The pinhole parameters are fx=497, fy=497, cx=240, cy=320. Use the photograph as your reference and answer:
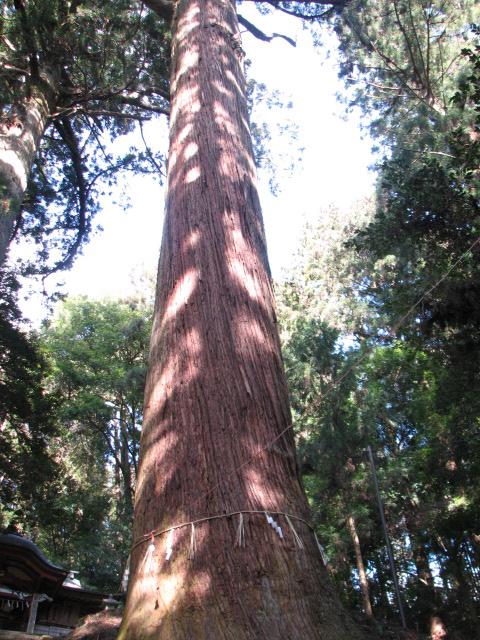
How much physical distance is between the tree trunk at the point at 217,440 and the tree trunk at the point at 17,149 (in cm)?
303

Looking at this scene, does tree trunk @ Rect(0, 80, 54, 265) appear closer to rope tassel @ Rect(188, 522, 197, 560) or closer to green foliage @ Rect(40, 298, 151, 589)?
rope tassel @ Rect(188, 522, 197, 560)

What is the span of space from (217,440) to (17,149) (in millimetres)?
5268

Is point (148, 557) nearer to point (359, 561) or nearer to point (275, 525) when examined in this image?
point (275, 525)

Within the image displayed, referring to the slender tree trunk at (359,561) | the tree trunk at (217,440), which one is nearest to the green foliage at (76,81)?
the tree trunk at (217,440)

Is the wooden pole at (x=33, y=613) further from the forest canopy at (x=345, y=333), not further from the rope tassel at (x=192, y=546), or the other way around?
the rope tassel at (x=192, y=546)

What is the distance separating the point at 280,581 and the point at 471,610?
1547cm

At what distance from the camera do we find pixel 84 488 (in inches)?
728

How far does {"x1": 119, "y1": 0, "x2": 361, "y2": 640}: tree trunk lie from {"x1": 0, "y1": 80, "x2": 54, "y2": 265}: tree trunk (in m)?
3.03

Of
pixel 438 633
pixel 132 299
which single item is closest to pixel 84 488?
pixel 132 299

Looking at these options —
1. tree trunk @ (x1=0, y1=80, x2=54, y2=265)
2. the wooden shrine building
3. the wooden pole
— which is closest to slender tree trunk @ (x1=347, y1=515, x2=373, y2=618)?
the wooden shrine building

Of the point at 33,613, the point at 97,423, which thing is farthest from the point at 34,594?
the point at 97,423

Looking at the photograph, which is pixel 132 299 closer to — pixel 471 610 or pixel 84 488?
pixel 84 488

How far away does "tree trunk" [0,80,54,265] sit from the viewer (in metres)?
5.11

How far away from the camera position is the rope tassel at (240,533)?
141 cm
